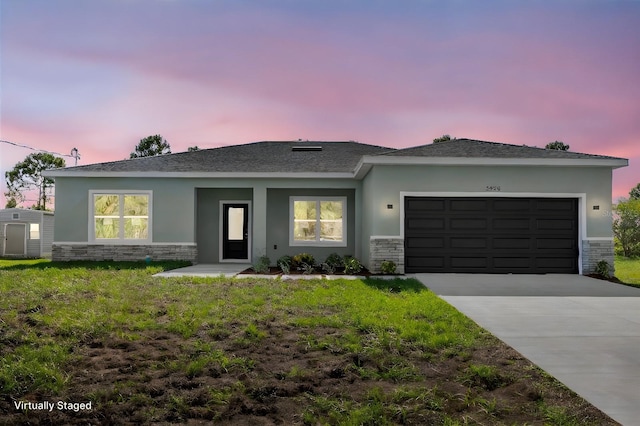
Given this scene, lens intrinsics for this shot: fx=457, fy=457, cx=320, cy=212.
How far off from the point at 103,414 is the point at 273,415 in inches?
50.0

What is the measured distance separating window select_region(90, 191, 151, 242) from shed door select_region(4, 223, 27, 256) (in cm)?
823

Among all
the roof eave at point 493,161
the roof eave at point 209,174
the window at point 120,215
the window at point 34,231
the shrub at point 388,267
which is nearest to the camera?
the shrub at point 388,267

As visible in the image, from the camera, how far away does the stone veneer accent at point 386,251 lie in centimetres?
1184

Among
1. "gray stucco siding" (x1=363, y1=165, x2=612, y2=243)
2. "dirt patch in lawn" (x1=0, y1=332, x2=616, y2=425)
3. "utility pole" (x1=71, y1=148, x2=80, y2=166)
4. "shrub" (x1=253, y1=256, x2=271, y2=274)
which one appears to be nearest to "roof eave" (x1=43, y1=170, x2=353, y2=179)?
"gray stucco siding" (x1=363, y1=165, x2=612, y2=243)

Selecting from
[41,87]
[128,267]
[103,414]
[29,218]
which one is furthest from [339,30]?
[29,218]

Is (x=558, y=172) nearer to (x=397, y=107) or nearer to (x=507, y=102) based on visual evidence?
(x=507, y=102)

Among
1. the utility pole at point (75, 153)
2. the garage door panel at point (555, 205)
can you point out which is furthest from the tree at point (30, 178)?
the garage door panel at point (555, 205)

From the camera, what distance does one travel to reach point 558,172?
12.1 metres

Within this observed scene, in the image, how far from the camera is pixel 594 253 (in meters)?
12.0

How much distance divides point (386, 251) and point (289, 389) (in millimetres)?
8223

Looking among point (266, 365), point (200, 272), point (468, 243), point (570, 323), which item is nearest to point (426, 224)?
point (468, 243)

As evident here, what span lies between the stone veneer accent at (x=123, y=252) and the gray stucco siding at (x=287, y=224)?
2594 millimetres

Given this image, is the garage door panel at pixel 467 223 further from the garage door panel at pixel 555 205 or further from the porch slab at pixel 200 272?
the porch slab at pixel 200 272

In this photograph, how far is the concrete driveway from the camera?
159 inches
